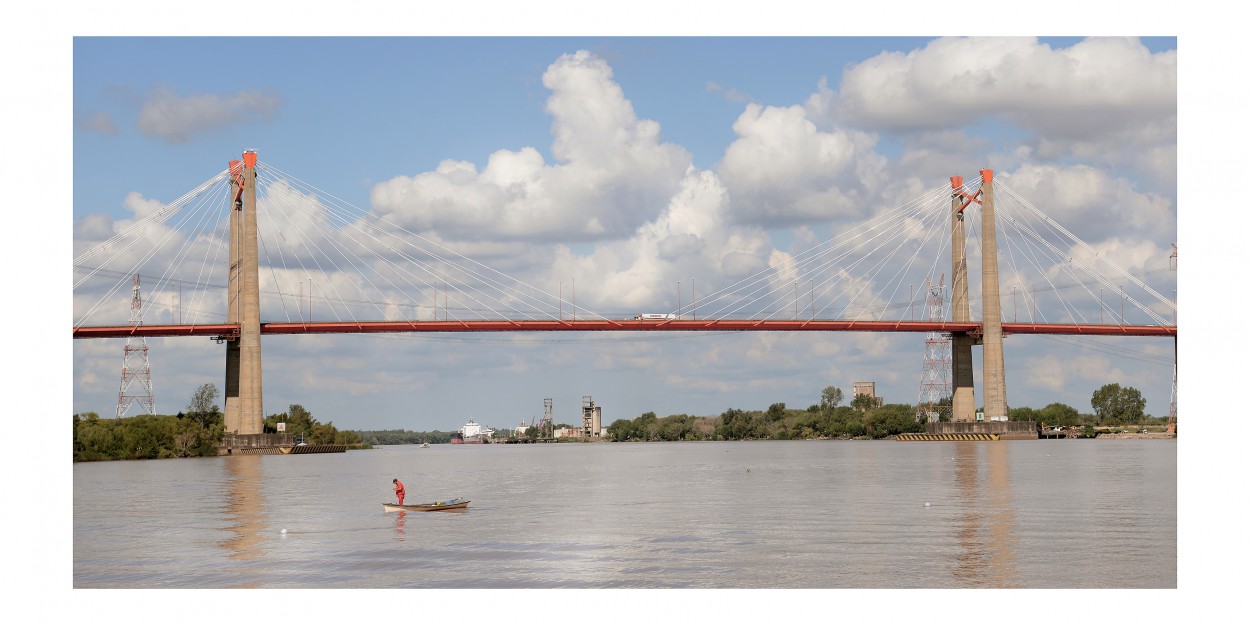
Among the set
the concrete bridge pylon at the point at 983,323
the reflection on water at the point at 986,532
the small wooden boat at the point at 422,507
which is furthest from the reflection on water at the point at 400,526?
the concrete bridge pylon at the point at 983,323

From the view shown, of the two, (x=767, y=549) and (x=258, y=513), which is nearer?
(x=767, y=549)

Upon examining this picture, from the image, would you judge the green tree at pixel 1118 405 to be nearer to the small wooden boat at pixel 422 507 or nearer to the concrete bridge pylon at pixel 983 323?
the concrete bridge pylon at pixel 983 323

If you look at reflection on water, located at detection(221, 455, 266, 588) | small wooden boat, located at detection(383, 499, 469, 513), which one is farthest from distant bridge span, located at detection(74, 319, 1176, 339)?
small wooden boat, located at detection(383, 499, 469, 513)

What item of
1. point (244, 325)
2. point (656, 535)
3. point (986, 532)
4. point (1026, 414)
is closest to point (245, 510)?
point (656, 535)

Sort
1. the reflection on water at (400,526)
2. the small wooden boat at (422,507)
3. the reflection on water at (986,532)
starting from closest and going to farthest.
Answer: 1. the reflection on water at (986,532)
2. the reflection on water at (400,526)
3. the small wooden boat at (422,507)

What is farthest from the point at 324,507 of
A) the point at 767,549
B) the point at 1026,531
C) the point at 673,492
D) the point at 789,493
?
the point at 1026,531
